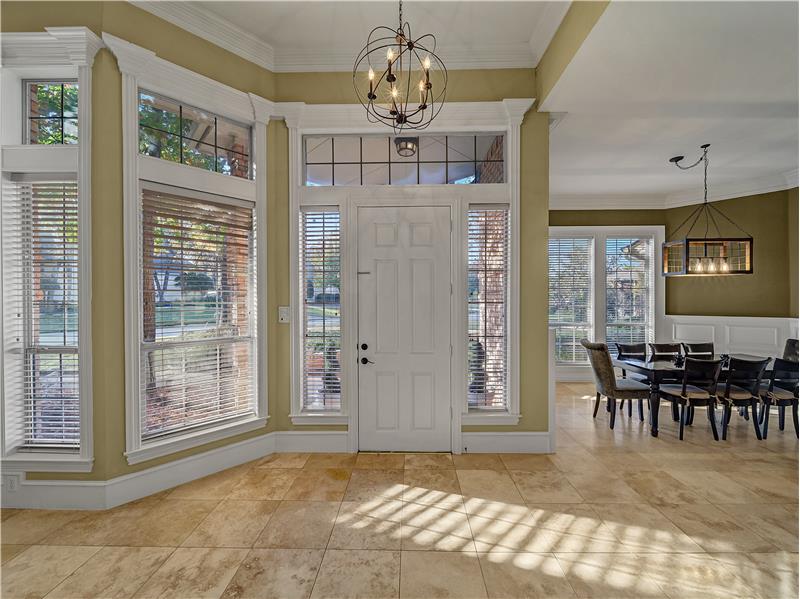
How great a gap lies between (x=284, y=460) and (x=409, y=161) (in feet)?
9.45

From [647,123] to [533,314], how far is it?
91.2 inches

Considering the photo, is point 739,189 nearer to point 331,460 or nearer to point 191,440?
point 331,460

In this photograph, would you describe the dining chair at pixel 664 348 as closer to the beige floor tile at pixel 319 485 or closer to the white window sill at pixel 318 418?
the white window sill at pixel 318 418

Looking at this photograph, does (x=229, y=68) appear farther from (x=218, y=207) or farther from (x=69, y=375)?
(x=69, y=375)

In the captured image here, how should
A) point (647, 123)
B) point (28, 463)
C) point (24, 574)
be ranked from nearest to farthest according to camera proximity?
point (24, 574), point (28, 463), point (647, 123)

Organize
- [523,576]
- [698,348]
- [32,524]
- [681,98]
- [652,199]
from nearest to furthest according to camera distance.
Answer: [523,576] → [32,524] → [681,98] → [698,348] → [652,199]

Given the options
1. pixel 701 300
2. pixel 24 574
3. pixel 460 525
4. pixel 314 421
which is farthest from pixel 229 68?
pixel 701 300

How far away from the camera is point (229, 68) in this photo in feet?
10.1

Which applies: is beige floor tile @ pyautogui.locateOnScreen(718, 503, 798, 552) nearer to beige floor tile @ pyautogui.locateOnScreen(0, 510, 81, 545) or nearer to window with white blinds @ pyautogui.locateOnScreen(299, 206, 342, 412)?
window with white blinds @ pyautogui.locateOnScreen(299, 206, 342, 412)

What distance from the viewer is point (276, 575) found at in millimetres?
1947

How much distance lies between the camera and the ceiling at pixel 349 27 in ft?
9.12

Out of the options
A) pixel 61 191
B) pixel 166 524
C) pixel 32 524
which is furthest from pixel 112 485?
pixel 61 191

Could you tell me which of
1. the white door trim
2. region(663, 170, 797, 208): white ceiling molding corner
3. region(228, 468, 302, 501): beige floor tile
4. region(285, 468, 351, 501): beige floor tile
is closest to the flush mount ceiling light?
region(663, 170, 797, 208): white ceiling molding corner

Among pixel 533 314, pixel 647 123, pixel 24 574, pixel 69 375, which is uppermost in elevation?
pixel 647 123
